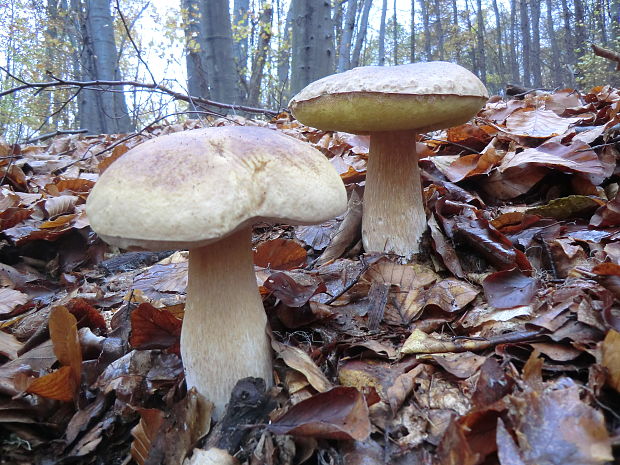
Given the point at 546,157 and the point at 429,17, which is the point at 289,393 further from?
the point at 429,17

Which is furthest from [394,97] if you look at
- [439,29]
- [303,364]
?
[439,29]

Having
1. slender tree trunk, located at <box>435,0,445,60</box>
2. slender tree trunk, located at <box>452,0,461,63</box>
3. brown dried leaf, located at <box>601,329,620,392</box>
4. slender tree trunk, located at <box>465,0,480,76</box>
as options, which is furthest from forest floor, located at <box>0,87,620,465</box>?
slender tree trunk, located at <box>435,0,445,60</box>

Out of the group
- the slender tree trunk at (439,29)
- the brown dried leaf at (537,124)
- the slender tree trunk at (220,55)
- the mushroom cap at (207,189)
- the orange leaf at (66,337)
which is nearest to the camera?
the mushroom cap at (207,189)

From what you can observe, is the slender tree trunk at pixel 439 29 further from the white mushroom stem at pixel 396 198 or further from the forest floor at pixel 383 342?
the white mushroom stem at pixel 396 198

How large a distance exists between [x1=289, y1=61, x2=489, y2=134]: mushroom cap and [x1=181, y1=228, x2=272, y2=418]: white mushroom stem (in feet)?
2.07

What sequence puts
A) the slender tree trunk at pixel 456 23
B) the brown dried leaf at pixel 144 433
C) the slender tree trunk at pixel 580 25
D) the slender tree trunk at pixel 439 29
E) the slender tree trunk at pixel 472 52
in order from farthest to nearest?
the slender tree trunk at pixel 439 29
the slender tree trunk at pixel 456 23
the slender tree trunk at pixel 472 52
the slender tree trunk at pixel 580 25
the brown dried leaf at pixel 144 433

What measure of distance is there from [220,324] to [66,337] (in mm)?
551

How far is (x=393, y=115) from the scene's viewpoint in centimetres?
153

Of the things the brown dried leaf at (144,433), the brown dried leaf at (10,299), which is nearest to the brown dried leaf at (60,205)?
the brown dried leaf at (10,299)

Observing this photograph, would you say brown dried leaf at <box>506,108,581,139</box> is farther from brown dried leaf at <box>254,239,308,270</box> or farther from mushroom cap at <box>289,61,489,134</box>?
brown dried leaf at <box>254,239,308,270</box>

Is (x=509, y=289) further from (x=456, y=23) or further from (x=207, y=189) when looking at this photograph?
(x=456, y=23)

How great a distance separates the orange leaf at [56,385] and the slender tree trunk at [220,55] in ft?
23.8

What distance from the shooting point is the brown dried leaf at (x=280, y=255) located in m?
2.02

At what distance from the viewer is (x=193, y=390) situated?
123cm
